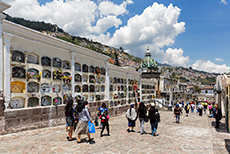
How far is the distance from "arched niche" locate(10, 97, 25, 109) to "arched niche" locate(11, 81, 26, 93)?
35 cm

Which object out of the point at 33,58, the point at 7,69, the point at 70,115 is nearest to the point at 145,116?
the point at 70,115

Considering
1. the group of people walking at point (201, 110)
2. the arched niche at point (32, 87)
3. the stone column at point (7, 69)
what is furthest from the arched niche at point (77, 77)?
the group of people walking at point (201, 110)

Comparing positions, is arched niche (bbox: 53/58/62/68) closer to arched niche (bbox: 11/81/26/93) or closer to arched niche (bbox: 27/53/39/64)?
arched niche (bbox: 27/53/39/64)

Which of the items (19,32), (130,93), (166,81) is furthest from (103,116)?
(166,81)

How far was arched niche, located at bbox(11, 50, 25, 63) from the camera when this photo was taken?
7269mm

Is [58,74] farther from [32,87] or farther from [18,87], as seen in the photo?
[18,87]

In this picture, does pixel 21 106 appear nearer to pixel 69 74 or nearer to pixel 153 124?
pixel 69 74

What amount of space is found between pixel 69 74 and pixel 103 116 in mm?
4303

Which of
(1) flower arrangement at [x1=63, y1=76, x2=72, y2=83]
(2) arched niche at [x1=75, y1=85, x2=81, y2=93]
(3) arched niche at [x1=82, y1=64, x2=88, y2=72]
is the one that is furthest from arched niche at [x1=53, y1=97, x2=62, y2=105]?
(3) arched niche at [x1=82, y1=64, x2=88, y2=72]

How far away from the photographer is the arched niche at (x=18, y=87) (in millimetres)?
7251

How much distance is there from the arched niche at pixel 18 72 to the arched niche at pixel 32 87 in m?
0.53

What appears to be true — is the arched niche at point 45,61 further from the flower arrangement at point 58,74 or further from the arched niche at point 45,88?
the arched niche at point 45,88

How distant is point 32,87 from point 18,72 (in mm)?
998

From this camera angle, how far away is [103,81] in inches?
543
